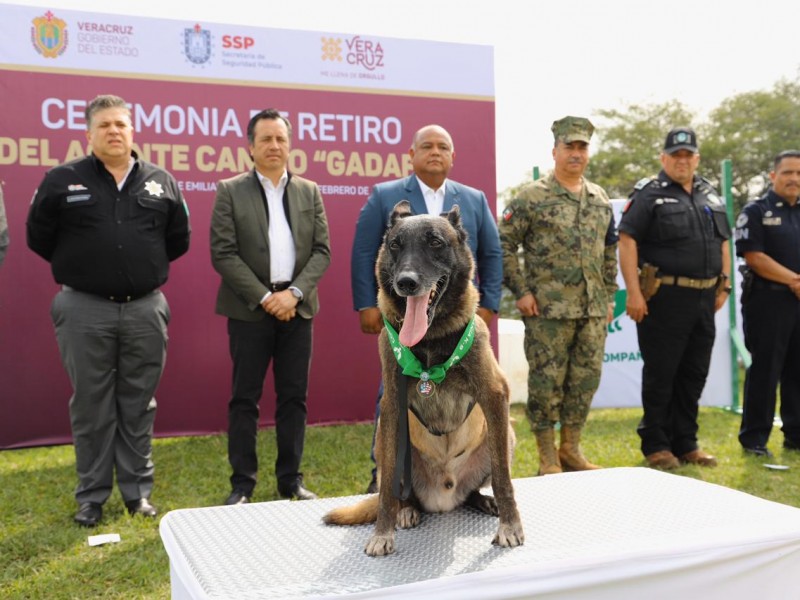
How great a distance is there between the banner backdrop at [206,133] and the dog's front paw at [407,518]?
3.54m

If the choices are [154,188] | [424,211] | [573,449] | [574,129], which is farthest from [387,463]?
[574,129]

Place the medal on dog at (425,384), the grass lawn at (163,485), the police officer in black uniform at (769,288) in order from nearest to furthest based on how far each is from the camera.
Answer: the medal on dog at (425,384), the grass lawn at (163,485), the police officer in black uniform at (769,288)

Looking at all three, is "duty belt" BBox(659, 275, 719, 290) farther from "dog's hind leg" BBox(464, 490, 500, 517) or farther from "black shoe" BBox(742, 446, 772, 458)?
"dog's hind leg" BBox(464, 490, 500, 517)

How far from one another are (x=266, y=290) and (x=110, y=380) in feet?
3.19

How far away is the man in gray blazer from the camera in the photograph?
12.6 feet

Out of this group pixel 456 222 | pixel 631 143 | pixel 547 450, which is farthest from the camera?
pixel 631 143

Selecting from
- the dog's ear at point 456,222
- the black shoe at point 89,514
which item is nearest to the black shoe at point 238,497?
the black shoe at point 89,514

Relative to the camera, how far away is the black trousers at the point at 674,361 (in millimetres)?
4629

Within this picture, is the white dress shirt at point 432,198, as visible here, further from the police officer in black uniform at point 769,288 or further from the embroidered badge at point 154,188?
the police officer in black uniform at point 769,288

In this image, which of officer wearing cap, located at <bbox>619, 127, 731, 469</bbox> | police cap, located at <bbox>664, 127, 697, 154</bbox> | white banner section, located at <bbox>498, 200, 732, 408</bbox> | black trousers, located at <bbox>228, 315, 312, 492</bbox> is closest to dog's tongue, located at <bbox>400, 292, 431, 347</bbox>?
black trousers, located at <bbox>228, 315, 312, 492</bbox>

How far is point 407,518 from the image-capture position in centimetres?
245

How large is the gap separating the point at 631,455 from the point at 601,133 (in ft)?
70.2

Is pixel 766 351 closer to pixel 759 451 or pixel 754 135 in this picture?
pixel 759 451

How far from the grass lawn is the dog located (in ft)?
4.50
